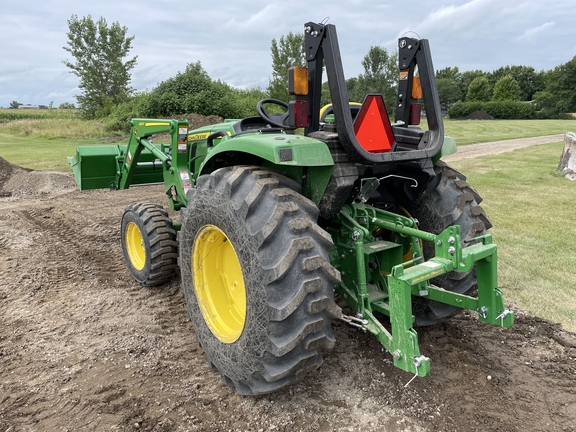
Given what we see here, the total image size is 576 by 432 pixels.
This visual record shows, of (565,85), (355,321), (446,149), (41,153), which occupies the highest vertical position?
(565,85)

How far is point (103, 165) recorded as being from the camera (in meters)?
5.77

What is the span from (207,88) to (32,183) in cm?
1401

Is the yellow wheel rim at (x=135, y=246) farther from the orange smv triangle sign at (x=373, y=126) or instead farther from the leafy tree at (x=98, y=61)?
the leafy tree at (x=98, y=61)

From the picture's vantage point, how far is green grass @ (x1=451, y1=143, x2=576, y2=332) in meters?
4.33

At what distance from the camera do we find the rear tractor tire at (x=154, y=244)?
172 inches

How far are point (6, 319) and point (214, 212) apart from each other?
7.85 feet

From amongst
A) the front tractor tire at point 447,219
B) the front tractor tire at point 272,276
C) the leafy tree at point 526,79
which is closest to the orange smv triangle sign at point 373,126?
the front tractor tire at point 447,219

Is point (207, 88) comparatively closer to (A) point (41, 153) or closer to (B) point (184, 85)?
(B) point (184, 85)

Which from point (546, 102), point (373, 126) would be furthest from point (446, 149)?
point (546, 102)

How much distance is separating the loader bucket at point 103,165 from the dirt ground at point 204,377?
1559 mm

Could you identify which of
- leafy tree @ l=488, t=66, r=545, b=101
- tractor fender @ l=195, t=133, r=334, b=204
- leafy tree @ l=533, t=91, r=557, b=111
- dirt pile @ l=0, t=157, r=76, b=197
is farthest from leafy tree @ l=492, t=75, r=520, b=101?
tractor fender @ l=195, t=133, r=334, b=204

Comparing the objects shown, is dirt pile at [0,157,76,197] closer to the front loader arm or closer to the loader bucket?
the loader bucket

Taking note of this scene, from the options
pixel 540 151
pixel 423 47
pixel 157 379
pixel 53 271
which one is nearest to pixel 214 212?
pixel 157 379

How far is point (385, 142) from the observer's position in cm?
311
